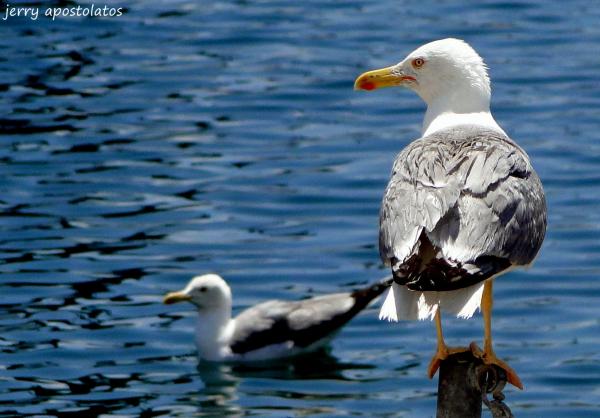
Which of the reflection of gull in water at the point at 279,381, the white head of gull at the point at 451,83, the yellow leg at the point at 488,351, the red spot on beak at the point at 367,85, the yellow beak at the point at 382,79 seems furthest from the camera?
the reflection of gull in water at the point at 279,381

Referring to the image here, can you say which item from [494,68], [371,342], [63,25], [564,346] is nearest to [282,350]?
[371,342]

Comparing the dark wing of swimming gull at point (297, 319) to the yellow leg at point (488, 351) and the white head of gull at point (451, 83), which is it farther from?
the yellow leg at point (488, 351)

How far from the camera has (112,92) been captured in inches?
655

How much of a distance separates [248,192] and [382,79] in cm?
619

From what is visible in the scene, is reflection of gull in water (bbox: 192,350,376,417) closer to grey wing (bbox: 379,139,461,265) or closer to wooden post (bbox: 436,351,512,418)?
grey wing (bbox: 379,139,461,265)

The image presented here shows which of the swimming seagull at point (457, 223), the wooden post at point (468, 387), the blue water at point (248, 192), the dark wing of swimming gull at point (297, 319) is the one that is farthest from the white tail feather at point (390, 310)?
the dark wing of swimming gull at point (297, 319)

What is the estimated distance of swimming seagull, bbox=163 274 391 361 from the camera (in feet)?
40.0

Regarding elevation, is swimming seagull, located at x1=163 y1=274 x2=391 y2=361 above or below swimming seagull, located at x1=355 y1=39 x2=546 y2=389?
below

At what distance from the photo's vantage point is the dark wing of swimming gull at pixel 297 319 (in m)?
12.2

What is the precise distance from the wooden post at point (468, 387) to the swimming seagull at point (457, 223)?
0.35ft

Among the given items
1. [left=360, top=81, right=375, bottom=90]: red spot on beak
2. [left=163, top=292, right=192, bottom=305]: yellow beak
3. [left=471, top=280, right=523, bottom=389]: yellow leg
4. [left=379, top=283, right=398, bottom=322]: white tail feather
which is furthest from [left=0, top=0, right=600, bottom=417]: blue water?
[left=379, top=283, right=398, bottom=322]: white tail feather

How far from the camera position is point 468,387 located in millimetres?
6316

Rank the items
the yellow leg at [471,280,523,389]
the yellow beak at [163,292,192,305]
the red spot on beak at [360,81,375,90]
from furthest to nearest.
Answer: the yellow beak at [163,292,192,305] < the red spot on beak at [360,81,375,90] < the yellow leg at [471,280,523,389]

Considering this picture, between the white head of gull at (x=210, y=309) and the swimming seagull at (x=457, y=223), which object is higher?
the swimming seagull at (x=457, y=223)
